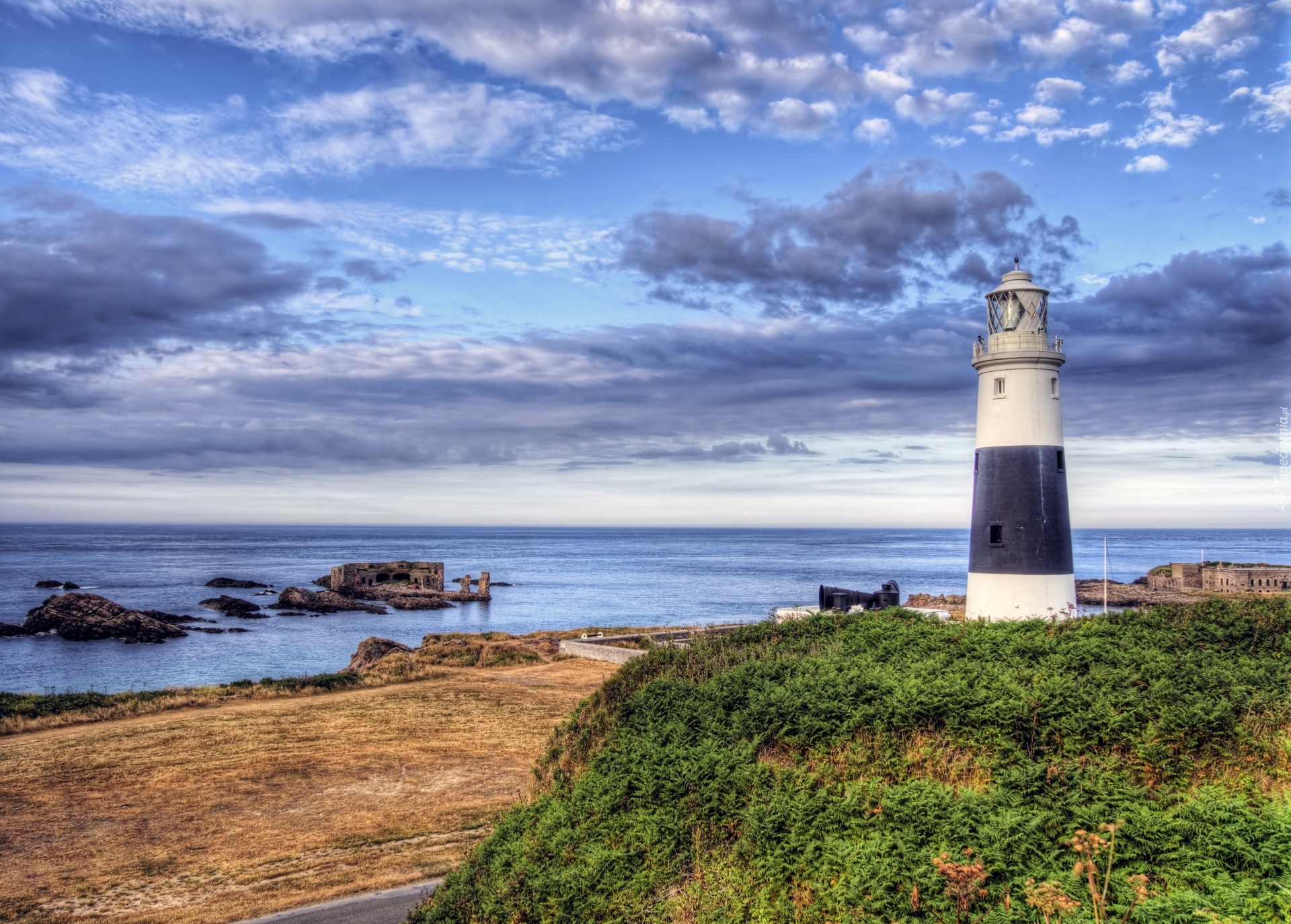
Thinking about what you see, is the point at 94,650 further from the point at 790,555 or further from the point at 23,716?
the point at 790,555

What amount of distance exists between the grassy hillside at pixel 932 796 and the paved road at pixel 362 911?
1.06m

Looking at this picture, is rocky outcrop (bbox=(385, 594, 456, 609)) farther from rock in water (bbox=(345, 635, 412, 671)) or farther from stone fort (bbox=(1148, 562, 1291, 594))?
stone fort (bbox=(1148, 562, 1291, 594))

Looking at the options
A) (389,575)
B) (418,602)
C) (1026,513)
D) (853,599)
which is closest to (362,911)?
(1026,513)

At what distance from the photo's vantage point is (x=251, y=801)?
1472 centimetres

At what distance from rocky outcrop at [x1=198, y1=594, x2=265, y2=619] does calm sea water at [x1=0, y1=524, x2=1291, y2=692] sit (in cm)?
134

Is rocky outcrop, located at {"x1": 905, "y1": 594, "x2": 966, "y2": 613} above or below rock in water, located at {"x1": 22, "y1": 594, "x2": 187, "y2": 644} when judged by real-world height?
above

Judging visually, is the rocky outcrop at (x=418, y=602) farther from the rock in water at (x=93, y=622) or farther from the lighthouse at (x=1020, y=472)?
the lighthouse at (x=1020, y=472)

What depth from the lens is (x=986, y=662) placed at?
10156 millimetres

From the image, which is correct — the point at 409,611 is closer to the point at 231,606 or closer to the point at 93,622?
the point at 231,606

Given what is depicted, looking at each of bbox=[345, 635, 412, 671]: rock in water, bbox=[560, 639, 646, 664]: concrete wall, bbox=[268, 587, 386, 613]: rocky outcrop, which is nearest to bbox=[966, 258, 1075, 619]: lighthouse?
bbox=[560, 639, 646, 664]: concrete wall

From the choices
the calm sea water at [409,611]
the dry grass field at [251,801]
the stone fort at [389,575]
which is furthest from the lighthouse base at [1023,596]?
the stone fort at [389,575]

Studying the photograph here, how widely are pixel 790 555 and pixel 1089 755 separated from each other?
161 meters

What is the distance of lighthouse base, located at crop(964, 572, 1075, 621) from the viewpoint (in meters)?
16.6

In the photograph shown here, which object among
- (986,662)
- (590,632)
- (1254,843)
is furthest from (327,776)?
(590,632)
